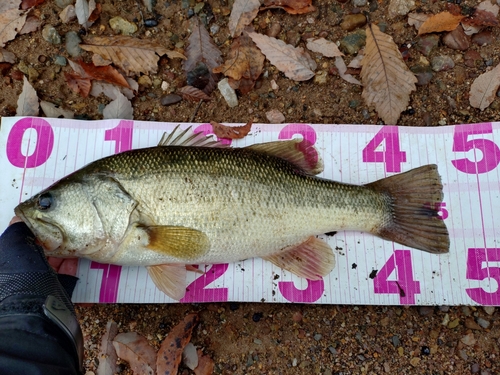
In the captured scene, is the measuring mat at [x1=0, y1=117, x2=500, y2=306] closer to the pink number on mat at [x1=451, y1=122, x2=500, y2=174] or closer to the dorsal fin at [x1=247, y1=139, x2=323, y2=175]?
the pink number on mat at [x1=451, y1=122, x2=500, y2=174]

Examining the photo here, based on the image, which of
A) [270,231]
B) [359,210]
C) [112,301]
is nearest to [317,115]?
[359,210]

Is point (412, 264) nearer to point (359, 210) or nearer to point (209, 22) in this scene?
point (359, 210)

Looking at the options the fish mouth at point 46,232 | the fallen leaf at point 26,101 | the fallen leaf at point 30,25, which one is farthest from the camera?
the fallen leaf at point 30,25

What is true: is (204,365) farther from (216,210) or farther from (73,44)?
(73,44)

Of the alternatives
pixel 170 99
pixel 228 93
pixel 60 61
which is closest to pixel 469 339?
pixel 228 93

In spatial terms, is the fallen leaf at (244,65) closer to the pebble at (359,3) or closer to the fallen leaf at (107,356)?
the pebble at (359,3)

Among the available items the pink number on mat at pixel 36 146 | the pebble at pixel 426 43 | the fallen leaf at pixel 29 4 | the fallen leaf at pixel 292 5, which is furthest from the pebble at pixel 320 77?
the fallen leaf at pixel 29 4
